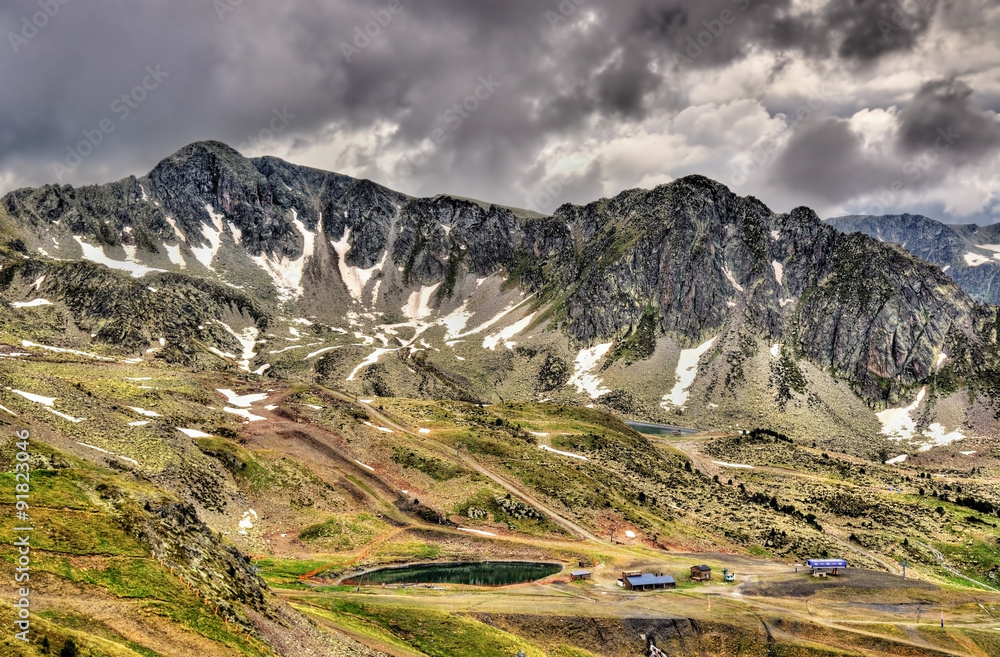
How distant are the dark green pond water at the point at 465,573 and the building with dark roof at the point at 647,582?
798cm

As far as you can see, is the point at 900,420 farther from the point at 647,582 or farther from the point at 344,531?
the point at 344,531

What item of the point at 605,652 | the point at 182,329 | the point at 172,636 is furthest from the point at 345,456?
the point at 182,329

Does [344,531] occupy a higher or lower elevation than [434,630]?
higher

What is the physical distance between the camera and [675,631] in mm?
51188

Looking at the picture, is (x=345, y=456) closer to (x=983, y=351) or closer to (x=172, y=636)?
(x=172, y=636)

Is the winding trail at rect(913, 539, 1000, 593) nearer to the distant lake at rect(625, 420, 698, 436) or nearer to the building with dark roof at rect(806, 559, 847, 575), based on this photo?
the building with dark roof at rect(806, 559, 847, 575)

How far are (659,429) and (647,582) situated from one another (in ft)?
414

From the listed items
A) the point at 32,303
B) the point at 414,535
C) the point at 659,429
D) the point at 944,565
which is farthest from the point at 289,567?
the point at 32,303

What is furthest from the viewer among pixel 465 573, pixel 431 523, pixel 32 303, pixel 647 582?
pixel 32 303

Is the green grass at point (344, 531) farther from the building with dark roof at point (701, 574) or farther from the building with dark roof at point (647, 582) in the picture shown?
the building with dark roof at point (701, 574)

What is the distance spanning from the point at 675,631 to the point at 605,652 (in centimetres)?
692

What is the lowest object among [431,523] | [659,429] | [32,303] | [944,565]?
[944,565]

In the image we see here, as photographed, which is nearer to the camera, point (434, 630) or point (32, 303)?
point (434, 630)

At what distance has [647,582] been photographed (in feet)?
193
